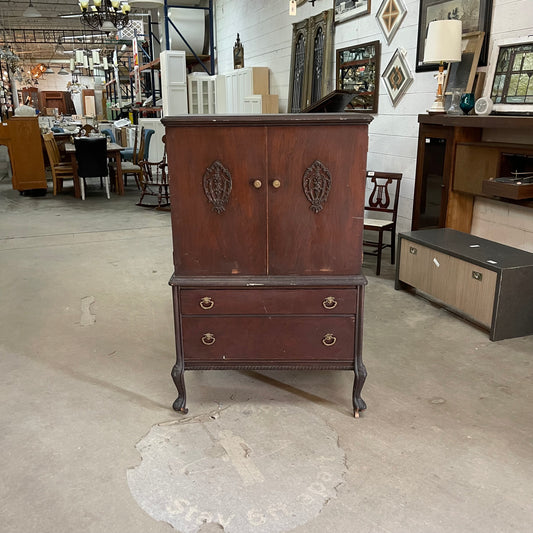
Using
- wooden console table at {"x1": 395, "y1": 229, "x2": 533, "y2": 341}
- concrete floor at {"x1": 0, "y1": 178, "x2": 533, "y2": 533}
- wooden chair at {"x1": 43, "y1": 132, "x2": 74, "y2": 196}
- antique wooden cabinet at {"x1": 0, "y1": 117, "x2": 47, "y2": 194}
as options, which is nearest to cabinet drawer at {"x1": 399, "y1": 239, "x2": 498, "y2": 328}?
wooden console table at {"x1": 395, "y1": 229, "x2": 533, "y2": 341}

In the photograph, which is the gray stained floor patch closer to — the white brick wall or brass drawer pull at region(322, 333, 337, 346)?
brass drawer pull at region(322, 333, 337, 346)

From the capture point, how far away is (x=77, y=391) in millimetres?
2742

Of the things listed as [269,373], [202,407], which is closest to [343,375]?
[269,373]

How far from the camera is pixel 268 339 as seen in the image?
8.14 ft

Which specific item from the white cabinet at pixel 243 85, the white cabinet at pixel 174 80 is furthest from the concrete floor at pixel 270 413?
the white cabinet at pixel 174 80

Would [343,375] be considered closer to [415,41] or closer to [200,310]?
[200,310]

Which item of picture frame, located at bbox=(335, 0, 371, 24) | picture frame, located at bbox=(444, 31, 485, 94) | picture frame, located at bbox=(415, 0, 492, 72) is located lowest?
picture frame, located at bbox=(444, 31, 485, 94)

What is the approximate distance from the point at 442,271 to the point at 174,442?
224 cm

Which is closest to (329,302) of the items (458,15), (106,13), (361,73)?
(458,15)

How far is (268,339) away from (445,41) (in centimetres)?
274

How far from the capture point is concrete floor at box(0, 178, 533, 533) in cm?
190

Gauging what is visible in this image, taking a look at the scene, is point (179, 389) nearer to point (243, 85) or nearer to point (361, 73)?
point (361, 73)

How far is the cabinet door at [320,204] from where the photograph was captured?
2234 millimetres

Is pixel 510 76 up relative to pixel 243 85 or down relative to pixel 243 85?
down
